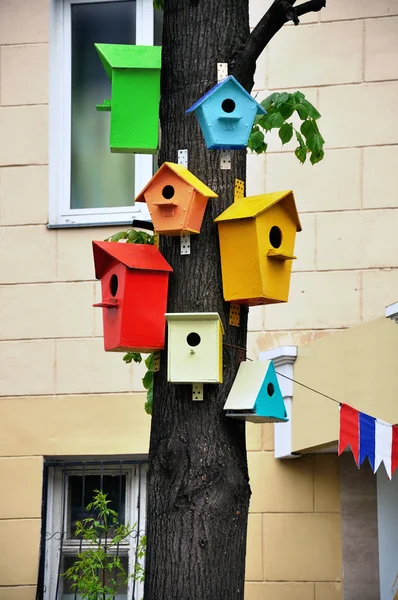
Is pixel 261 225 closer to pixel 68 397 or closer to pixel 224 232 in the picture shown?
pixel 224 232

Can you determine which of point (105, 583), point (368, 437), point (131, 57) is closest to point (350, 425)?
point (368, 437)

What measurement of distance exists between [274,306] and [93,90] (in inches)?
69.8

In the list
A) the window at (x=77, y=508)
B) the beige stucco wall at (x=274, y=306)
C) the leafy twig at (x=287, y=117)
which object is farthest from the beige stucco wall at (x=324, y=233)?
the leafy twig at (x=287, y=117)

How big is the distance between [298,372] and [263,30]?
2.29 meters

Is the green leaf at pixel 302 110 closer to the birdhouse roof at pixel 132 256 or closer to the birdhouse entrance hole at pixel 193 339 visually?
the birdhouse roof at pixel 132 256

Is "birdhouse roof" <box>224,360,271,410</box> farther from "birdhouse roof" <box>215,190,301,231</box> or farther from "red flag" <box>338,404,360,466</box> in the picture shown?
"red flag" <box>338,404,360,466</box>

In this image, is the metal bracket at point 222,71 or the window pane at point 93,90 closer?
the metal bracket at point 222,71

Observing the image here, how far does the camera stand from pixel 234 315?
12.8 ft

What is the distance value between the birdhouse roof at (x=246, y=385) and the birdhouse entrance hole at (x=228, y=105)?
830mm

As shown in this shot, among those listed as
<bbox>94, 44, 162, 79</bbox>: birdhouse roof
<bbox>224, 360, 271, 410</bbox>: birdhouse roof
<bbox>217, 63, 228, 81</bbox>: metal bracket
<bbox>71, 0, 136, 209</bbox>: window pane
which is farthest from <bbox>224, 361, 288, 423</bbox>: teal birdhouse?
<bbox>71, 0, 136, 209</bbox>: window pane

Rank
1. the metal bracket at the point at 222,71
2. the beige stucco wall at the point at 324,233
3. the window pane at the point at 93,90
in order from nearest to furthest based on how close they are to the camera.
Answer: the metal bracket at the point at 222,71 → the beige stucco wall at the point at 324,233 → the window pane at the point at 93,90

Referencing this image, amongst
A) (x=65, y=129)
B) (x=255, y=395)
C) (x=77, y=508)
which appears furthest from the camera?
(x=65, y=129)

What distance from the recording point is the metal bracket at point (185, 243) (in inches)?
153

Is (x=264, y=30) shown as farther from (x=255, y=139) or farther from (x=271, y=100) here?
(x=255, y=139)
